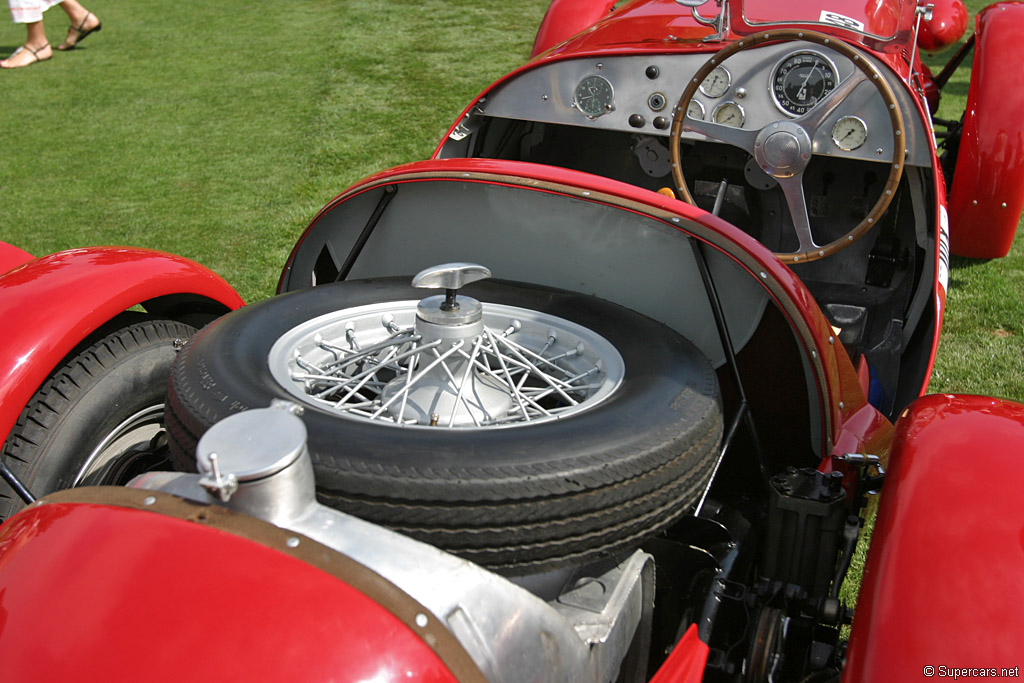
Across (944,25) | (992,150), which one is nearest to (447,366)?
(992,150)

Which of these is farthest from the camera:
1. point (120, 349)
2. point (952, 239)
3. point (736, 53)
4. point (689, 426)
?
point (952, 239)

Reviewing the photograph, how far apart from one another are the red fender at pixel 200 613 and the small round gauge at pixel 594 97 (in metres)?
2.45

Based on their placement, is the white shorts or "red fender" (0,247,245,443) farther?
the white shorts

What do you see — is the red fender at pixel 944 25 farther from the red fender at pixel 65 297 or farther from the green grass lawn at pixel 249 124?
the red fender at pixel 65 297

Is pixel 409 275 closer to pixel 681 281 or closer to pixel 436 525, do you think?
pixel 681 281

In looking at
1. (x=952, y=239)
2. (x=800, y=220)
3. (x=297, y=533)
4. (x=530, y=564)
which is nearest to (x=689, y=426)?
(x=530, y=564)

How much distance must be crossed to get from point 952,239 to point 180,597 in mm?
3478

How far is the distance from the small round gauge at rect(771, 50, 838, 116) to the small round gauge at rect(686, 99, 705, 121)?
25 cm

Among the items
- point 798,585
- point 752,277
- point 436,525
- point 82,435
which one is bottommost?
point 798,585

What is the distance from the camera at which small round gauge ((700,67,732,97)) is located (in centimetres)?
298

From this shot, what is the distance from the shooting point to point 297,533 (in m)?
1.05

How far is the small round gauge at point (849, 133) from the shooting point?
9.39 feet

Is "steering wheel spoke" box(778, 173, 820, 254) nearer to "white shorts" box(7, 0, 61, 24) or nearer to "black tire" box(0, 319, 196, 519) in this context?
"black tire" box(0, 319, 196, 519)

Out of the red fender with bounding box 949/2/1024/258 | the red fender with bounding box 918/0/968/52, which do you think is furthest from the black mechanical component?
the red fender with bounding box 918/0/968/52
